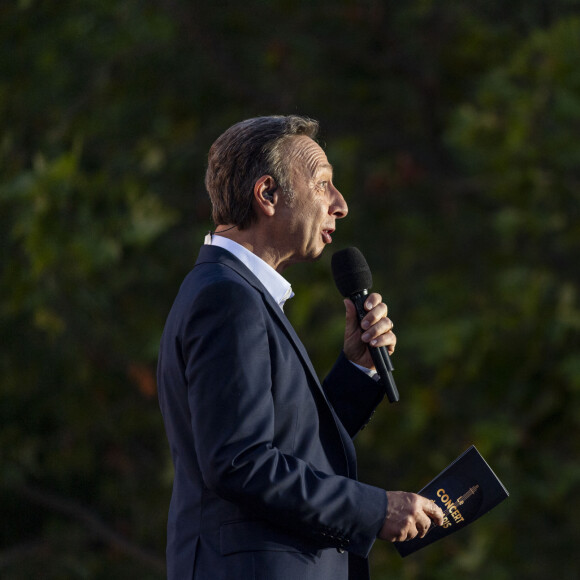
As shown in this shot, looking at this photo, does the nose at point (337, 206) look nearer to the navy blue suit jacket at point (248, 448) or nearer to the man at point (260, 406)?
the man at point (260, 406)

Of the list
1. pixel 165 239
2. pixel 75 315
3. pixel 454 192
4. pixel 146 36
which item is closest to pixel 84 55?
pixel 146 36

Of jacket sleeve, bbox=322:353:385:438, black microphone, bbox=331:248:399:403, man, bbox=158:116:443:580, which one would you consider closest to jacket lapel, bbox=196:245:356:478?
man, bbox=158:116:443:580

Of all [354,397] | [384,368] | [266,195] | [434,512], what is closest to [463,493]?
[434,512]

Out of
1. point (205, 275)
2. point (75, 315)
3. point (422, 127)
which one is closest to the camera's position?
point (205, 275)

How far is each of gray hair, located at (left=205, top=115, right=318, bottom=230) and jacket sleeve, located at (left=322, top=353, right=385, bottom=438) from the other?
0.56 metres

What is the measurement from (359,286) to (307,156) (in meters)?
0.37

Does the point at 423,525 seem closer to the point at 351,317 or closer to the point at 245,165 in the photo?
the point at 351,317

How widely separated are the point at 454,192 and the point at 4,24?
3.59 meters

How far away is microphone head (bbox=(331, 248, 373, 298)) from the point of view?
2.47 m

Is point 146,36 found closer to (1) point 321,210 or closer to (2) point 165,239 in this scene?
(2) point 165,239

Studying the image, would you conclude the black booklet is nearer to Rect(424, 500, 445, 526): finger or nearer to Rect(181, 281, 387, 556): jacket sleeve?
Rect(424, 500, 445, 526): finger

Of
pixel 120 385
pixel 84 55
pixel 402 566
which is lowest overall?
pixel 402 566

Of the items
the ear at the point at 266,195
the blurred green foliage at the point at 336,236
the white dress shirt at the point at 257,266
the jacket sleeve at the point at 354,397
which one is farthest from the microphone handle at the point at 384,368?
the blurred green foliage at the point at 336,236

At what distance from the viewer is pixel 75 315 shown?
665 centimetres
